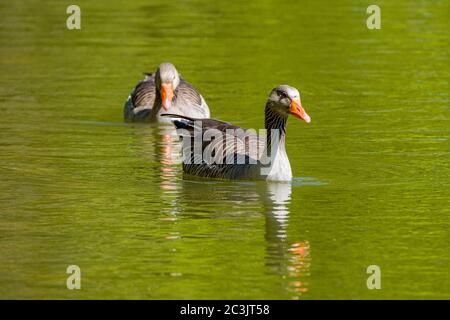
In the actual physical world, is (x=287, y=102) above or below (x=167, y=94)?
below

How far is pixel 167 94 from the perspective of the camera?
23.0 meters

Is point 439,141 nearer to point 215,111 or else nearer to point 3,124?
point 215,111

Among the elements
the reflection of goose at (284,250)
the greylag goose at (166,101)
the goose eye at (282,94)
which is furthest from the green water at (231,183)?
the goose eye at (282,94)

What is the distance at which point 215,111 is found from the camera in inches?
933

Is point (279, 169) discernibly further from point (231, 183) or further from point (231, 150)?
point (231, 150)

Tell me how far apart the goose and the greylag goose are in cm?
414

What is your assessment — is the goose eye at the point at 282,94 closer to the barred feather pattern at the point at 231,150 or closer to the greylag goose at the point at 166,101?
the barred feather pattern at the point at 231,150

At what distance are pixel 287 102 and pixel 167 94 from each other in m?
6.24

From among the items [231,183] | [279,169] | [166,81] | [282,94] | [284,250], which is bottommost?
[284,250]

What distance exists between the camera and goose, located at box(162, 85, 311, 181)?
17.2 meters

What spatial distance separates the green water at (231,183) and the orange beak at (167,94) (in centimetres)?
49

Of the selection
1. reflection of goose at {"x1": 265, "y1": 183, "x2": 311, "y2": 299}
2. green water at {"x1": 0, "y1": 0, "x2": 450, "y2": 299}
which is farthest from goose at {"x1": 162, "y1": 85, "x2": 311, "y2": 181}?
reflection of goose at {"x1": 265, "y1": 183, "x2": 311, "y2": 299}

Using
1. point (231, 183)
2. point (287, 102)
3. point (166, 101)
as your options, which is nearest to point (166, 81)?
point (166, 101)

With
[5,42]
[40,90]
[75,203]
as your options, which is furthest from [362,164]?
[5,42]
